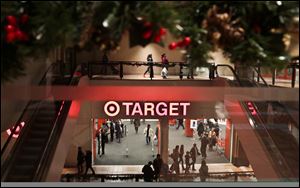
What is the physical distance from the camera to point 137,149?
45.0 feet

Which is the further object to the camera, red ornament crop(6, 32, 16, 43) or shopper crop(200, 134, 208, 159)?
shopper crop(200, 134, 208, 159)

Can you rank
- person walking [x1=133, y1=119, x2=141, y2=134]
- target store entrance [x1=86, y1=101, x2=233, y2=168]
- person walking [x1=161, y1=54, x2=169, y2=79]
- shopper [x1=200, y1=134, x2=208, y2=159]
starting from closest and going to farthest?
1. person walking [x1=161, y1=54, x2=169, y2=79]
2. person walking [x1=133, y1=119, x2=141, y2=134]
3. target store entrance [x1=86, y1=101, x2=233, y2=168]
4. shopper [x1=200, y1=134, x2=208, y2=159]

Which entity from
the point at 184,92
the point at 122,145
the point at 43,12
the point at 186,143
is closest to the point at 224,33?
the point at 184,92

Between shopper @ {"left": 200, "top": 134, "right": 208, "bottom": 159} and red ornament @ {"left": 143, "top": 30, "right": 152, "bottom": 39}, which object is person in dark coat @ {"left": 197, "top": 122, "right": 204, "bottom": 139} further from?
red ornament @ {"left": 143, "top": 30, "right": 152, "bottom": 39}

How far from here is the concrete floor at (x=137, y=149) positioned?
11898 millimetres

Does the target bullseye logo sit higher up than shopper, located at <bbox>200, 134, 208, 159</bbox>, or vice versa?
the target bullseye logo

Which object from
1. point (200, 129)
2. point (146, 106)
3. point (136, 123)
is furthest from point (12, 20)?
point (200, 129)

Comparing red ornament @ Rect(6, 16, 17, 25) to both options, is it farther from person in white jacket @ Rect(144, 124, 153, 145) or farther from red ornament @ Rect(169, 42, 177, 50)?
person in white jacket @ Rect(144, 124, 153, 145)

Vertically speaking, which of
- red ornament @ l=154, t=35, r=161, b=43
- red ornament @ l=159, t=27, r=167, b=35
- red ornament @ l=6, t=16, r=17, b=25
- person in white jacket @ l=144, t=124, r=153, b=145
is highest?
red ornament @ l=6, t=16, r=17, b=25

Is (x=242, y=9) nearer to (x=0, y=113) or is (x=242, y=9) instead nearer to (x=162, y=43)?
(x=162, y=43)

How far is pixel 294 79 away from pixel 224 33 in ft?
2.25

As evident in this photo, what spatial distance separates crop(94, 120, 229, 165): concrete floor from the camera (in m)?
11.9

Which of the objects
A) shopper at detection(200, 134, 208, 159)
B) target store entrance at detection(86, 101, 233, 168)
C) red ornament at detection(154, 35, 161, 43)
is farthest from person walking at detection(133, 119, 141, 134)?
red ornament at detection(154, 35, 161, 43)

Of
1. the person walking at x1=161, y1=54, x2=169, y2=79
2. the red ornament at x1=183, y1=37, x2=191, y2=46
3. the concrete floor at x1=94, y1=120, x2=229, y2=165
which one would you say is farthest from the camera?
the concrete floor at x1=94, y1=120, x2=229, y2=165
